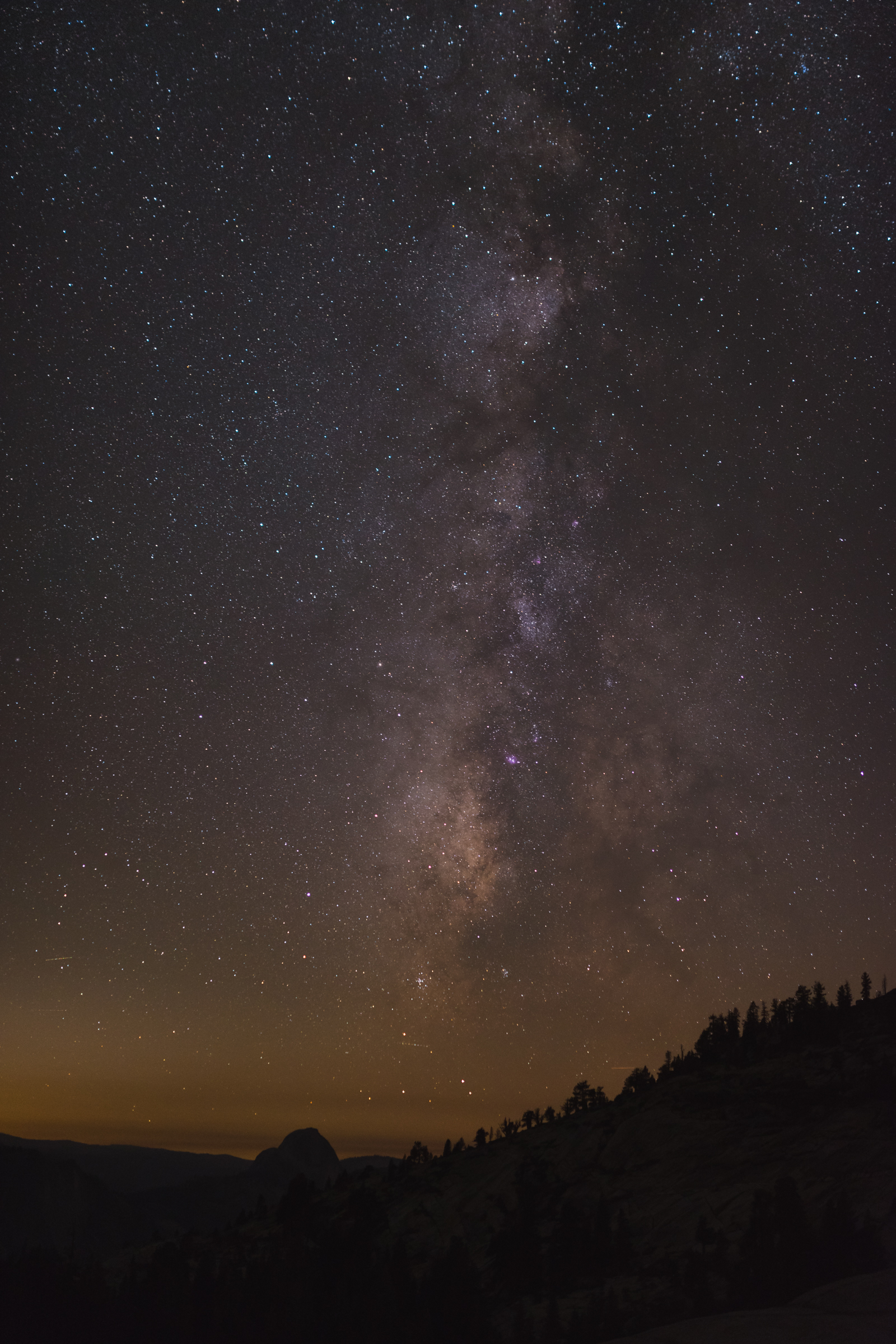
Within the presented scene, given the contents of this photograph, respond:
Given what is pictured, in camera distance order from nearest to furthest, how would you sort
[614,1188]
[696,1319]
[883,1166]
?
[696,1319] → [883,1166] → [614,1188]

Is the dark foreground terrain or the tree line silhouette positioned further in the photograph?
the tree line silhouette

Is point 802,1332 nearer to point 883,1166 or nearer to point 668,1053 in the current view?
point 883,1166

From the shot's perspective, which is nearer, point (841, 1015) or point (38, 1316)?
point (38, 1316)

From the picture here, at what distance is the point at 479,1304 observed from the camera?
48812 millimetres

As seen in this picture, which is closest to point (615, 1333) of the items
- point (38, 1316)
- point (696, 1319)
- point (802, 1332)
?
point (696, 1319)

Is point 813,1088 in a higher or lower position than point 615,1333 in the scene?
higher

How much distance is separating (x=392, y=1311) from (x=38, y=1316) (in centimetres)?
3375

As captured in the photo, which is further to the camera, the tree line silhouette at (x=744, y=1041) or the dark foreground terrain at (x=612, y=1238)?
the tree line silhouette at (x=744, y=1041)

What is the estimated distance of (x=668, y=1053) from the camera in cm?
10531

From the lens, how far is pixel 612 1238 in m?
50.8

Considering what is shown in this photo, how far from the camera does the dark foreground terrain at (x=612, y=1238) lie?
120ft

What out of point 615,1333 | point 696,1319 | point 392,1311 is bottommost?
point 392,1311

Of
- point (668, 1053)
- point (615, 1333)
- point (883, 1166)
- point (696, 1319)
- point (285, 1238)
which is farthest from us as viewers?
point (668, 1053)

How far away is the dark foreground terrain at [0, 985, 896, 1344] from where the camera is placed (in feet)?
120
